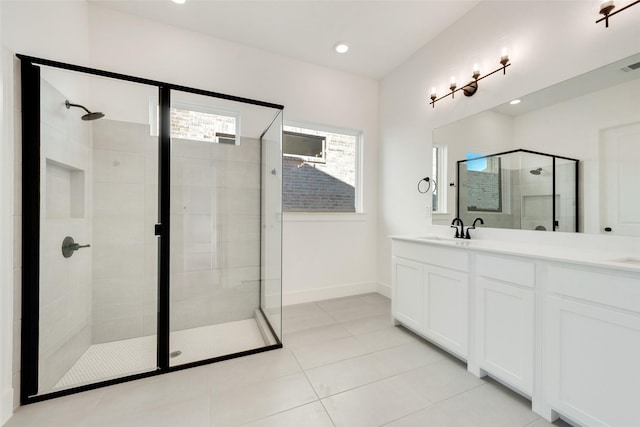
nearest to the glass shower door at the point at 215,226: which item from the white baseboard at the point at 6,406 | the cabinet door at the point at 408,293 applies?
the white baseboard at the point at 6,406

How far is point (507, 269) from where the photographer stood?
1.57 metres

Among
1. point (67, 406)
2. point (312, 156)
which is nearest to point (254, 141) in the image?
point (312, 156)

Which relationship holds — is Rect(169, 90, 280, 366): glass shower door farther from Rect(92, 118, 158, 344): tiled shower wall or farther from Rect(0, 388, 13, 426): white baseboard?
Rect(0, 388, 13, 426): white baseboard

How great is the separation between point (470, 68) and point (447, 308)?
218 cm

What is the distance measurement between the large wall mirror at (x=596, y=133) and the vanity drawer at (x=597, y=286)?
591 millimetres

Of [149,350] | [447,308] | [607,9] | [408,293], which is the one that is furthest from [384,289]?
[607,9]

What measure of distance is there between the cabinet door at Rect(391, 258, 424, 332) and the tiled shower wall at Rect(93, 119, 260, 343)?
140 centimetres

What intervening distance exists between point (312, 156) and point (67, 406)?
2.93 meters

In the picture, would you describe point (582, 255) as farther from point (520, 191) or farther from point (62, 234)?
point (62, 234)

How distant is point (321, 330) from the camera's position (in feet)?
7.99

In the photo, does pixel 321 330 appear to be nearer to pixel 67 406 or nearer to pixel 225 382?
pixel 225 382

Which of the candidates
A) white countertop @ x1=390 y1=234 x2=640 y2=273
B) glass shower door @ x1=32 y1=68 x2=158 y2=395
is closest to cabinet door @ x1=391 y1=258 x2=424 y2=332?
white countertop @ x1=390 y1=234 x2=640 y2=273

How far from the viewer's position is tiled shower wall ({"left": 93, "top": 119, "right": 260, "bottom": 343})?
202 cm

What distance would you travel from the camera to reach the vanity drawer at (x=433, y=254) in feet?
6.08
